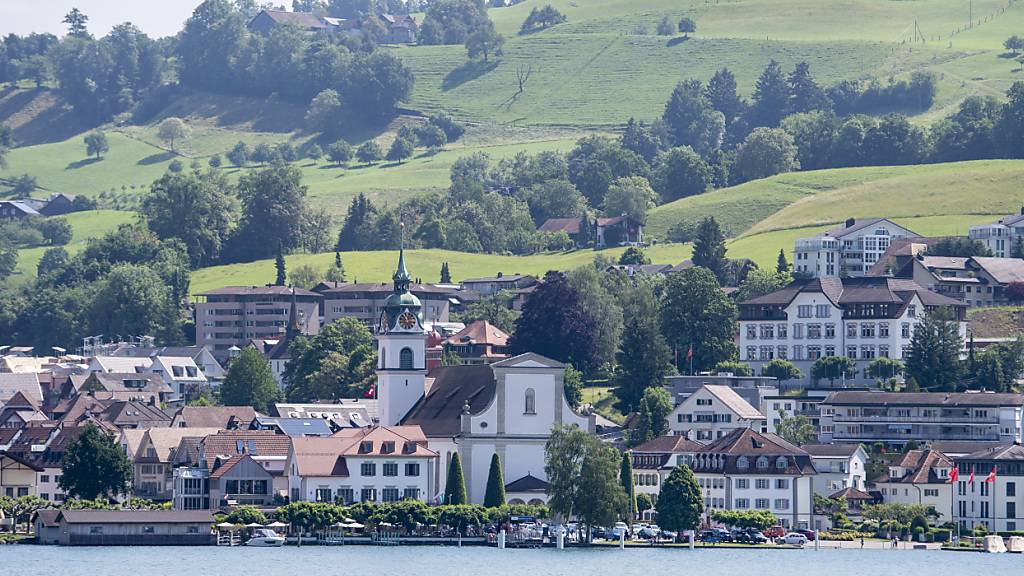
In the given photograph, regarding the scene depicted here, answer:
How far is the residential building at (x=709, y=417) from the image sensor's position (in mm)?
148375

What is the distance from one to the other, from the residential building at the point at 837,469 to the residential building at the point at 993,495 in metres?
6.64

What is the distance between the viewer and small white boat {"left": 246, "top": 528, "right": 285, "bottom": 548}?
116 metres

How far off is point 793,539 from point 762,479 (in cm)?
802

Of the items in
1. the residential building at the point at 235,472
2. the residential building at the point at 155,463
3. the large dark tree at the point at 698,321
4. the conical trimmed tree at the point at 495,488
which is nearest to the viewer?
the conical trimmed tree at the point at 495,488

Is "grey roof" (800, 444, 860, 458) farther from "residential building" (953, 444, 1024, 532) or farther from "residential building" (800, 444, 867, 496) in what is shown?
"residential building" (953, 444, 1024, 532)

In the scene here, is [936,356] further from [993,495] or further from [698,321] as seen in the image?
[993,495]

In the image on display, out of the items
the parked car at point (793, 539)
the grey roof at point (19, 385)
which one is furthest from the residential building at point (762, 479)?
the grey roof at point (19, 385)

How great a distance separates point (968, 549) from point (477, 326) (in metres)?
69.6

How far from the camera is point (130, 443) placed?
473 ft

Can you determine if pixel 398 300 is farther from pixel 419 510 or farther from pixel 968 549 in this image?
pixel 968 549

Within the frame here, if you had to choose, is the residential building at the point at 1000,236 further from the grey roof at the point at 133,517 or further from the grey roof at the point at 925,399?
the grey roof at the point at 133,517

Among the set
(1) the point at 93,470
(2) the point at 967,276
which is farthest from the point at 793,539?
(2) the point at 967,276

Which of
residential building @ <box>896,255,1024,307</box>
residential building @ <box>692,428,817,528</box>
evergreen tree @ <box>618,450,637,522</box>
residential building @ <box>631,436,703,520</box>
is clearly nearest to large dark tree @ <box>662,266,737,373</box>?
residential building @ <box>896,255,1024,307</box>

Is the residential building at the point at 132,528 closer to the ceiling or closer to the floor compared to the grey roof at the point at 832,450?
closer to the floor
